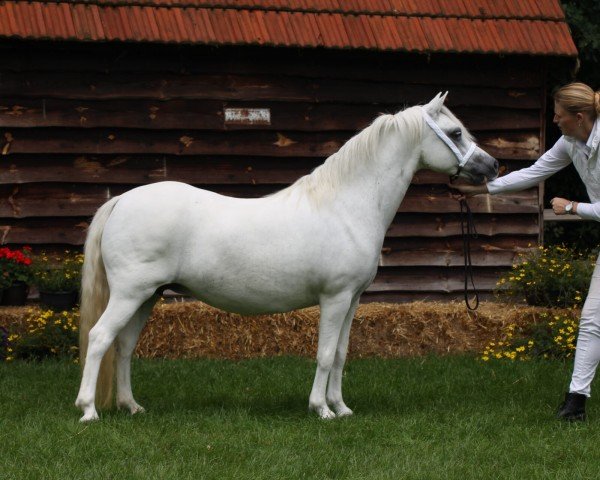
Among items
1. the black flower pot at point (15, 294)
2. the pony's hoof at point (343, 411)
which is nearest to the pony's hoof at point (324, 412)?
the pony's hoof at point (343, 411)

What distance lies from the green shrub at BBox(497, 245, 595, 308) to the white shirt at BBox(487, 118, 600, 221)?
93.3 inches

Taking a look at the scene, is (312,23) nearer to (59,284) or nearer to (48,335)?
(59,284)

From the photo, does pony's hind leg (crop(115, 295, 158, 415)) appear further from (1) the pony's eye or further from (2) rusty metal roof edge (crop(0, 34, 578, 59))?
(2) rusty metal roof edge (crop(0, 34, 578, 59))

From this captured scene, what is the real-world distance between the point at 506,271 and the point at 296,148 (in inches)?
100

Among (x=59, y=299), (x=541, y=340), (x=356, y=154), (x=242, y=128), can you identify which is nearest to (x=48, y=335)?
(x=59, y=299)

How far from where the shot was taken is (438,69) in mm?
9820

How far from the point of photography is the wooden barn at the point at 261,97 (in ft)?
29.0

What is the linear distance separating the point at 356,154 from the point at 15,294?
3874 mm

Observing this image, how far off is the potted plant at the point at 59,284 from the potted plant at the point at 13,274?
10cm

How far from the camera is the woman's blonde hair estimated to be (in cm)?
607

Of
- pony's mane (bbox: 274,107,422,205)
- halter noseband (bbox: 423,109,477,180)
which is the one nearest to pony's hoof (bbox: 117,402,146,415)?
pony's mane (bbox: 274,107,422,205)

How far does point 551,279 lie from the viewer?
889 centimetres

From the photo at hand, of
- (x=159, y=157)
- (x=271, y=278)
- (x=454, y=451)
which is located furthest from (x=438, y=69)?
(x=454, y=451)

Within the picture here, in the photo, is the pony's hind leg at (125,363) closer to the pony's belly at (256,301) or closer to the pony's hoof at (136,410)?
the pony's hoof at (136,410)
